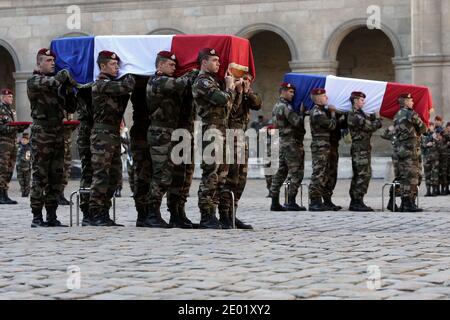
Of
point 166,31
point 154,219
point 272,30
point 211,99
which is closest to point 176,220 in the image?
point 154,219

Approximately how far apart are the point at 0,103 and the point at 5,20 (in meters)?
14.9

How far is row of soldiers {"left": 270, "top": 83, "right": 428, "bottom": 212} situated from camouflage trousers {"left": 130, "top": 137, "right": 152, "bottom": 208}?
403 centimetres

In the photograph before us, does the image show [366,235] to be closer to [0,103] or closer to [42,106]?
[42,106]

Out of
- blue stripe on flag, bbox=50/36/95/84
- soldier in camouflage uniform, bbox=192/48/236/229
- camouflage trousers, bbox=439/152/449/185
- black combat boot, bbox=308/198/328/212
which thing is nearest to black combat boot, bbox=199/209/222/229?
soldier in camouflage uniform, bbox=192/48/236/229

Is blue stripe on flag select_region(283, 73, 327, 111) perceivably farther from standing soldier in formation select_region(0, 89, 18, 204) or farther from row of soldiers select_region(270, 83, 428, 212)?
standing soldier in formation select_region(0, 89, 18, 204)

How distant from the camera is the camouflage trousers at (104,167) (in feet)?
36.5

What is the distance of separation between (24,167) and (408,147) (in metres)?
8.40

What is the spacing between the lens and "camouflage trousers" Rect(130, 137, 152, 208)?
11453mm

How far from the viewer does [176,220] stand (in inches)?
446

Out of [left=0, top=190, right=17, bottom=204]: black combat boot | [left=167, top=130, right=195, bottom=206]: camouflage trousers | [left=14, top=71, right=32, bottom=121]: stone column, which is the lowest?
[left=0, top=190, right=17, bottom=204]: black combat boot

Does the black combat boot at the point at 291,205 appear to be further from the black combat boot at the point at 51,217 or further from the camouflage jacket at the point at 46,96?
the camouflage jacket at the point at 46,96

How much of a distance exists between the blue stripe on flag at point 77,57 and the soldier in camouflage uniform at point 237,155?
65.5 inches

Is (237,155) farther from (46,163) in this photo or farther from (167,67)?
(46,163)
